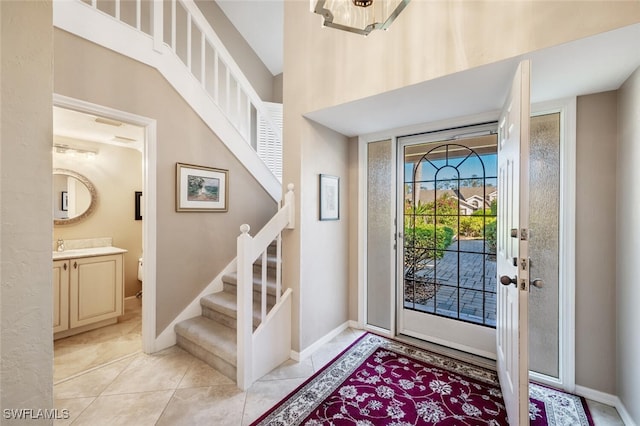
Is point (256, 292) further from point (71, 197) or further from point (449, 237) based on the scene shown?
point (71, 197)

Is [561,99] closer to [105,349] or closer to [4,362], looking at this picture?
[4,362]

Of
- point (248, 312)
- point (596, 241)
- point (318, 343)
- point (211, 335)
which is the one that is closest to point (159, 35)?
point (248, 312)

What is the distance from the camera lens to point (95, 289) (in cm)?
292

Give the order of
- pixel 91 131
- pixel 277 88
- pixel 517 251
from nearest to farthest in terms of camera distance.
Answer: pixel 517 251
pixel 91 131
pixel 277 88

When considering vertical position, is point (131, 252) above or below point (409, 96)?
below

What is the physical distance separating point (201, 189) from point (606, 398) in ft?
11.8

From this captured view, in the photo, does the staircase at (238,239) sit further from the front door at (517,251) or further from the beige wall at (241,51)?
the front door at (517,251)

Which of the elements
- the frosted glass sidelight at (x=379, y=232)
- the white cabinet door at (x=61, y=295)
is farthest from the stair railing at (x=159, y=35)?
the white cabinet door at (x=61, y=295)

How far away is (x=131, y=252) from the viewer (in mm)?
3830

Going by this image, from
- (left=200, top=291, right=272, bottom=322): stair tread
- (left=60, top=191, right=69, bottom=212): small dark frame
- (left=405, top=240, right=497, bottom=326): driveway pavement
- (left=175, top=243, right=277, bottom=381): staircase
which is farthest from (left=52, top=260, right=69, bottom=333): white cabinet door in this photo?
(left=405, top=240, right=497, bottom=326): driveway pavement

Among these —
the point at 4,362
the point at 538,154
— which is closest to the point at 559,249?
the point at 538,154

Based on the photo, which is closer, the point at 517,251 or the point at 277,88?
the point at 517,251

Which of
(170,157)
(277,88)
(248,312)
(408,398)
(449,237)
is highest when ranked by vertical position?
(277,88)

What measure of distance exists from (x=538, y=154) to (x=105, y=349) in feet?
13.2
